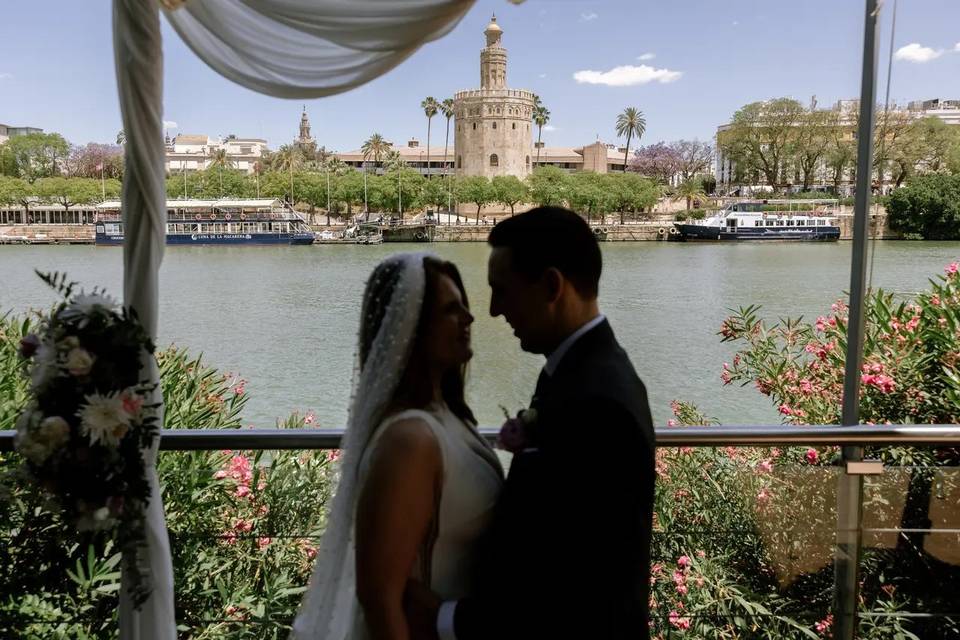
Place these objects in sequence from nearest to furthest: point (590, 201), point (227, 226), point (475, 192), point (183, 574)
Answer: point (183, 574), point (590, 201), point (227, 226), point (475, 192)

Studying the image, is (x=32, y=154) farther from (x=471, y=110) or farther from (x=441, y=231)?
(x=441, y=231)

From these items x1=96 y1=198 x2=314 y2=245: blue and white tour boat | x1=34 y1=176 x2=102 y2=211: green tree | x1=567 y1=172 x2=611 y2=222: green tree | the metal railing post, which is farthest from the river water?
x1=34 y1=176 x2=102 y2=211: green tree

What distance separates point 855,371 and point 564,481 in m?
1.34

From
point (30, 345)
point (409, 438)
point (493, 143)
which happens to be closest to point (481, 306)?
point (30, 345)

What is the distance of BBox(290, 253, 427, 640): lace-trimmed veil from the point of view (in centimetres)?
95

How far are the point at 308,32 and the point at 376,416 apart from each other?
115 centimetres

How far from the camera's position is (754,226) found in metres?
30.1

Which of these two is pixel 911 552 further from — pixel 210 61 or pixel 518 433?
pixel 210 61

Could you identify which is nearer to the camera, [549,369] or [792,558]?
[549,369]

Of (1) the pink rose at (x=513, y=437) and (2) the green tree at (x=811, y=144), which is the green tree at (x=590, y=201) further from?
(1) the pink rose at (x=513, y=437)

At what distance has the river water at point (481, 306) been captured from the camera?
1045cm

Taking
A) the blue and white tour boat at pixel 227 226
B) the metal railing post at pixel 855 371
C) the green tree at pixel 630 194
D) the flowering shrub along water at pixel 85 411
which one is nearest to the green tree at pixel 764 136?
the metal railing post at pixel 855 371

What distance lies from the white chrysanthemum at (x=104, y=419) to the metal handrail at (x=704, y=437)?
244mm

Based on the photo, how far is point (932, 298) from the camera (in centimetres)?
330
